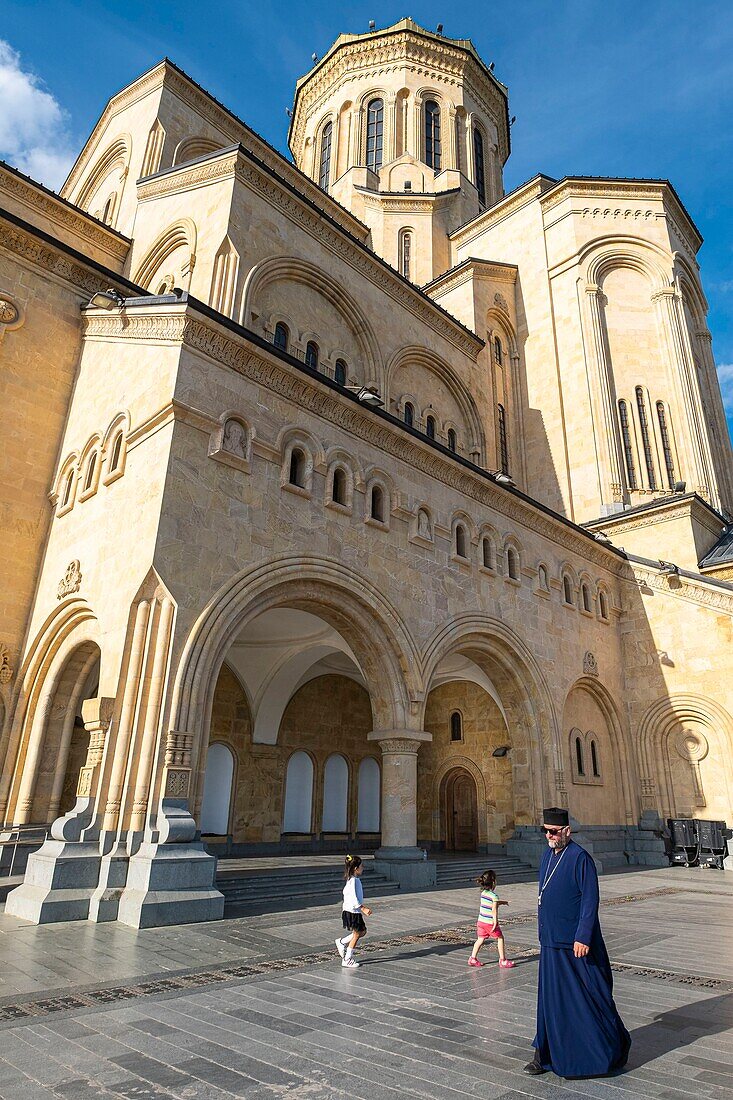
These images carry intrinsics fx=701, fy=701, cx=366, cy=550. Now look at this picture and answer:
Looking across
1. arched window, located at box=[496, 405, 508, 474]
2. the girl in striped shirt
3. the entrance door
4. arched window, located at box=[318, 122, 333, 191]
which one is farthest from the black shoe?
arched window, located at box=[318, 122, 333, 191]

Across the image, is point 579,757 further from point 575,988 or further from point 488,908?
point 575,988

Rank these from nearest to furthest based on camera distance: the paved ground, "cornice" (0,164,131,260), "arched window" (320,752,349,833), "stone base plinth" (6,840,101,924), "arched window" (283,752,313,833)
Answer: the paved ground, "stone base plinth" (6,840,101,924), "cornice" (0,164,131,260), "arched window" (283,752,313,833), "arched window" (320,752,349,833)

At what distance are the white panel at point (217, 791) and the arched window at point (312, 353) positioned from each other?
10291 mm

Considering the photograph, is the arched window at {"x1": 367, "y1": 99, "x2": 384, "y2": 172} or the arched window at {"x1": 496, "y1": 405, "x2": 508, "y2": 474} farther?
the arched window at {"x1": 367, "y1": 99, "x2": 384, "y2": 172}

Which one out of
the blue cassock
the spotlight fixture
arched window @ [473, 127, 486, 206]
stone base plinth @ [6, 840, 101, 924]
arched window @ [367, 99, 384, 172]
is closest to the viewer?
the blue cassock

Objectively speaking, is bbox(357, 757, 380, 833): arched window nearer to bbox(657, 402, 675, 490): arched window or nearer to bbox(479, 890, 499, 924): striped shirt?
bbox(479, 890, 499, 924): striped shirt

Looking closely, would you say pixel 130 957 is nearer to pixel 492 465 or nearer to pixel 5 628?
pixel 5 628

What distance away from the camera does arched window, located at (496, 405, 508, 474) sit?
26.2 metres

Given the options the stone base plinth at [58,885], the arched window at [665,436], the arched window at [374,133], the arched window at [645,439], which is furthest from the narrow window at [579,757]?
the arched window at [374,133]

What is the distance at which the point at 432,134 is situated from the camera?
1411 inches

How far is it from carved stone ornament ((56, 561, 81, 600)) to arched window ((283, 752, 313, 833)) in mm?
8368

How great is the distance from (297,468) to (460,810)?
12462mm

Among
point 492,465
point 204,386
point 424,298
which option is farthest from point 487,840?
point 424,298

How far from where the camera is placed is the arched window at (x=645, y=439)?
2548 centimetres
